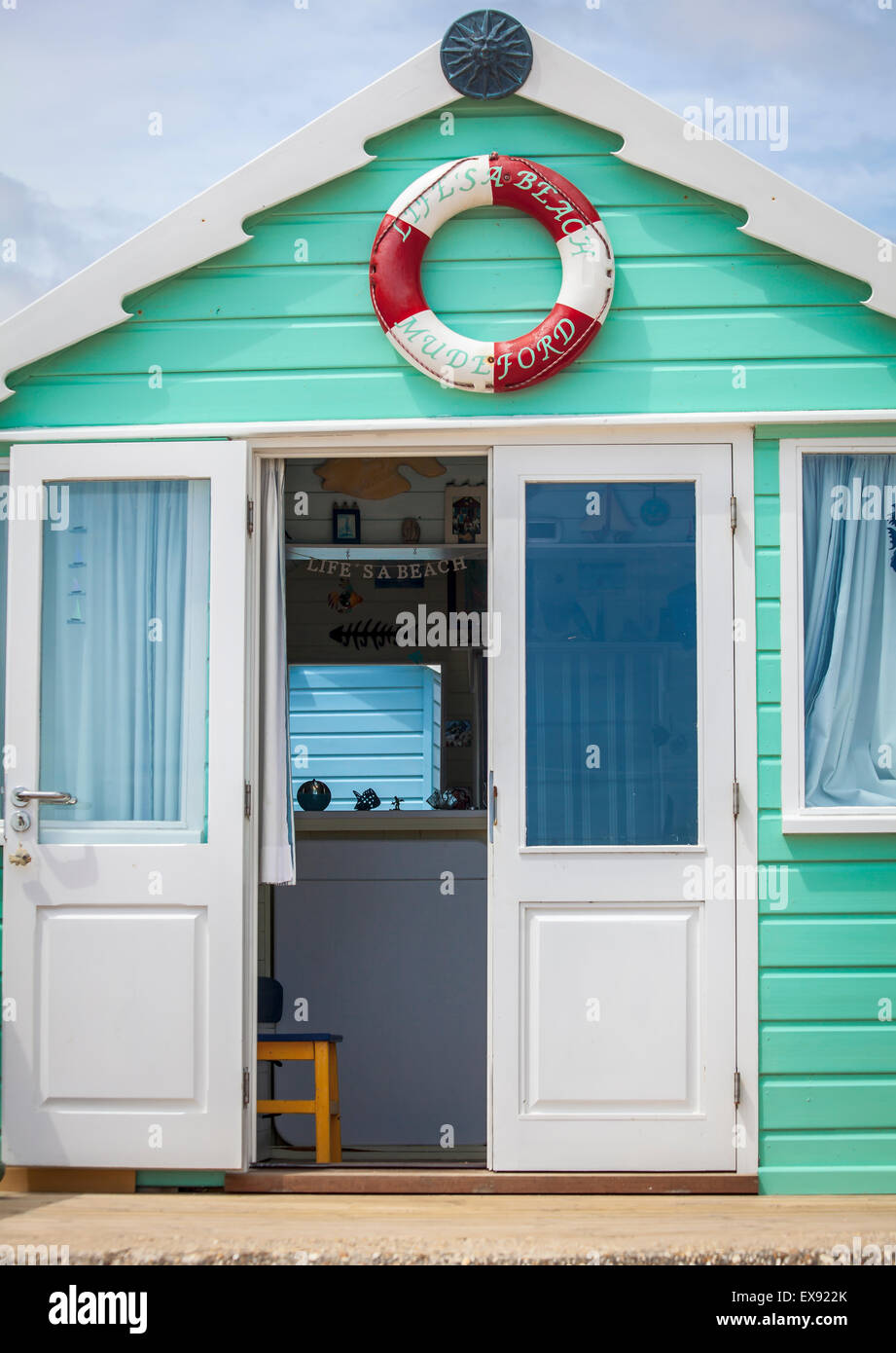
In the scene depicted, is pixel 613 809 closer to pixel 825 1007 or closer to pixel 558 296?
pixel 825 1007

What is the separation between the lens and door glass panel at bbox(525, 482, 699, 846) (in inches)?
137

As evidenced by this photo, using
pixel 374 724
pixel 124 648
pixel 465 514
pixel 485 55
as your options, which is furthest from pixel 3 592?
pixel 374 724

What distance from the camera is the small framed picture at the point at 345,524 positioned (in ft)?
20.0

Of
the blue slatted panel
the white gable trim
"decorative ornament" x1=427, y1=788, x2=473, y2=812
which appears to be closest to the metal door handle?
the white gable trim

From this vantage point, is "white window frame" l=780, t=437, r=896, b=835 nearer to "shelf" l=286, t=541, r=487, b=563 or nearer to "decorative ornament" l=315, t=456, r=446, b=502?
"decorative ornament" l=315, t=456, r=446, b=502

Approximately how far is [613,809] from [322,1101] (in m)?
1.36

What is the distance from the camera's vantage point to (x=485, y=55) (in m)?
3.44

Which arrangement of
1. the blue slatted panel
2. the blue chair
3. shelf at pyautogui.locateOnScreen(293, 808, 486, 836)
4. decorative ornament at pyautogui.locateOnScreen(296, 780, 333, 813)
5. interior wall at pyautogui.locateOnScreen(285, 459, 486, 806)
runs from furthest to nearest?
the blue slatted panel, interior wall at pyautogui.locateOnScreen(285, 459, 486, 806), decorative ornament at pyautogui.locateOnScreen(296, 780, 333, 813), shelf at pyautogui.locateOnScreen(293, 808, 486, 836), the blue chair

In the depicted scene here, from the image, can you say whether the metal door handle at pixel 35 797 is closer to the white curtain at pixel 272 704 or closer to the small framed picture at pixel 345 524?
the white curtain at pixel 272 704

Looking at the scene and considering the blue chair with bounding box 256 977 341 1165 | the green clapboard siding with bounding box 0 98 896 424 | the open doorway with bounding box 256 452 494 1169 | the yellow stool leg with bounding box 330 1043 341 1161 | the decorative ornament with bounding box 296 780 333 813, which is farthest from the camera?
the decorative ornament with bounding box 296 780 333 813

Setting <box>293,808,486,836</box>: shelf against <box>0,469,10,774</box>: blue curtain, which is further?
<box>293,808,486,836</box>: shelf

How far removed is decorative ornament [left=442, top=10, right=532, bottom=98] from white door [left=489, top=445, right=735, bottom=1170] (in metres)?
1.03
